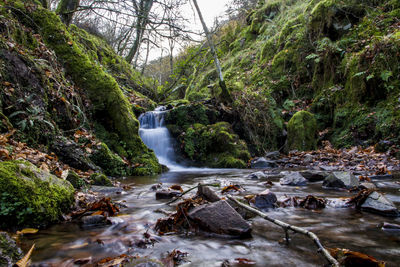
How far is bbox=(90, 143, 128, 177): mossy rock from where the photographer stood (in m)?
5.45

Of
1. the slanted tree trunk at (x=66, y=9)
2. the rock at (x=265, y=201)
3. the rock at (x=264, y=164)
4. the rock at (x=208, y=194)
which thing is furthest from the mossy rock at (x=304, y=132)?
the slanted tree trunk at (x=66, y=9)

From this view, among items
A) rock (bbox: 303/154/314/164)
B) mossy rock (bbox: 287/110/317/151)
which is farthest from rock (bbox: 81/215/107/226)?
mossy rock (bbox: 287/110/317/151)

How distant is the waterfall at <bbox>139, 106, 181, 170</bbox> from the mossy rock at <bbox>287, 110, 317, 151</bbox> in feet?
14.9

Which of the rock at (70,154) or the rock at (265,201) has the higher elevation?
the rock at (70,154)

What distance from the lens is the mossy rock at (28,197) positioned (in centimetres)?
191

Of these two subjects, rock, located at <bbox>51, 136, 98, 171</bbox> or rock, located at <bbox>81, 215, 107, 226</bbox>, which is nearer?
rock, located at <bbox>81, 215, 107, 226</bbox>

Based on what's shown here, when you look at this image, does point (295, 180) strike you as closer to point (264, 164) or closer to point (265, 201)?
point (265, 201)

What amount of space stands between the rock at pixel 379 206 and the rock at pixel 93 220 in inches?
103

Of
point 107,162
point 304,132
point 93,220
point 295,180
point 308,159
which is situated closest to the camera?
point 93,220

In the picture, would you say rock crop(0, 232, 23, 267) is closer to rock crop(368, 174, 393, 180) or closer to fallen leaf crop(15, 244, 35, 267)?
fallen leaf crop(15, 244, 35, 267)

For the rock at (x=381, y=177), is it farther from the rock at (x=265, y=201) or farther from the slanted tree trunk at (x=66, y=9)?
the slanted tree trunk at (x=66, y=9)

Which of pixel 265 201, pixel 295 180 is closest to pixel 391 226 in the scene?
pixel 265 201

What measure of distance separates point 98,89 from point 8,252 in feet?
Answer: 19.2

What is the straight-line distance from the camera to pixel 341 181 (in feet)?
12.1
